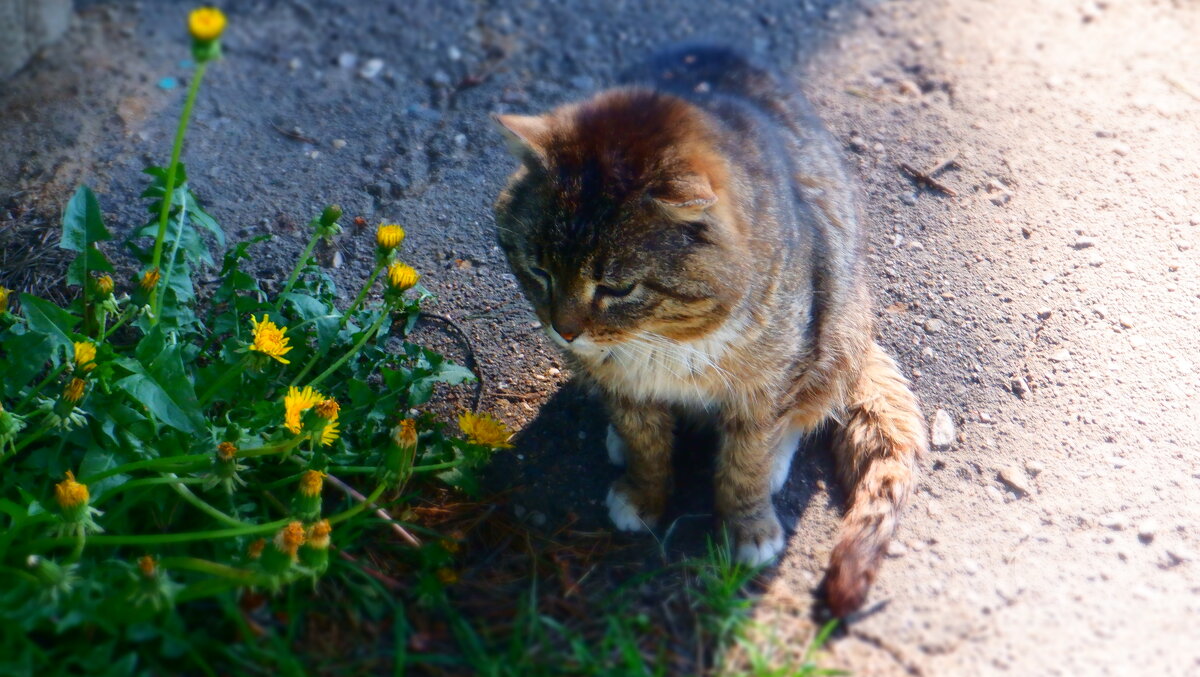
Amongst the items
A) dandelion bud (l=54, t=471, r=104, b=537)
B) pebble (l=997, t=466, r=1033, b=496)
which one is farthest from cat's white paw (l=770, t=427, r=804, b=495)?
dandelion bud (l=54, t=471, r=104, b=537)

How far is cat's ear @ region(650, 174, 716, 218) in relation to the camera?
2.34 m

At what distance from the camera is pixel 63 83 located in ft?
13.8

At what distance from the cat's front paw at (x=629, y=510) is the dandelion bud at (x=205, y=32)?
1685 mm

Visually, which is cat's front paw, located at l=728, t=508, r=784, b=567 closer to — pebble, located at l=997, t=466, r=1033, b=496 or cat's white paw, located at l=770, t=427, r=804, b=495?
cat's white paw, located at l=770, t=427, r=804, b=495

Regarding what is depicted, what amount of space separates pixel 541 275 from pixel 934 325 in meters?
1.61

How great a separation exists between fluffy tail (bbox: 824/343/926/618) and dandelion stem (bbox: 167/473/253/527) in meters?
1.49

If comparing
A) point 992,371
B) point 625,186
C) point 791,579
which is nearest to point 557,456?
point 791,579

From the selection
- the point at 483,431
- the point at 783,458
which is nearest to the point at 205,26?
the point at 483,431

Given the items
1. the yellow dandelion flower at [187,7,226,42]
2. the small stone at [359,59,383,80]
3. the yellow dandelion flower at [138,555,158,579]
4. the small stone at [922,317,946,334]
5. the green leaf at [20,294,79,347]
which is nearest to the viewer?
the yellow dandelion flower at [187,7,226,42]

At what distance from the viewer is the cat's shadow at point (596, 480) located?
290cm

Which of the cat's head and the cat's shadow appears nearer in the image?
the cat's head

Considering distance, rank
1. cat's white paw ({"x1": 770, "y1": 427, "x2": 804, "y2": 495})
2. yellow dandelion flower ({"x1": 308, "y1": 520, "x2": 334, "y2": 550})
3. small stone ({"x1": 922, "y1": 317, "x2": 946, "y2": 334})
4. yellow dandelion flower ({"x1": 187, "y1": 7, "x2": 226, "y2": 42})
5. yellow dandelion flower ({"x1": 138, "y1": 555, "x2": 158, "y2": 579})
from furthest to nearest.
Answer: small stone ({"x1": 922, "y1": 317, "x2": 946, "y2": 334})
cat's white paw ({"x1": 770, "y1": 427, "x2": 804, "y2": 495})
yellow dandelion flower ({"x1": 308, "y1": 520, "x2": 334, "y2": 550})
yellow dandelion flower ({"x1": 138, "y1": 555, "x2": 158, "y2": 579})
yellow dandelion flower ({"x1": 187, "y1": 7, "x2": 226, "y2": 42})

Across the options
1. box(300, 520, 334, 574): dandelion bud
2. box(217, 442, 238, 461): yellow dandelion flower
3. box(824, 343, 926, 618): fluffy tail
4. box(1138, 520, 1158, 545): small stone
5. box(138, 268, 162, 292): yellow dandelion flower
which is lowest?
box(1138, 520, 1158, 545): small stone

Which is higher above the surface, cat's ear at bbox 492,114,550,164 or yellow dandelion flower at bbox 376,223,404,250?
cat's ear at bbox 492,114,550,164
